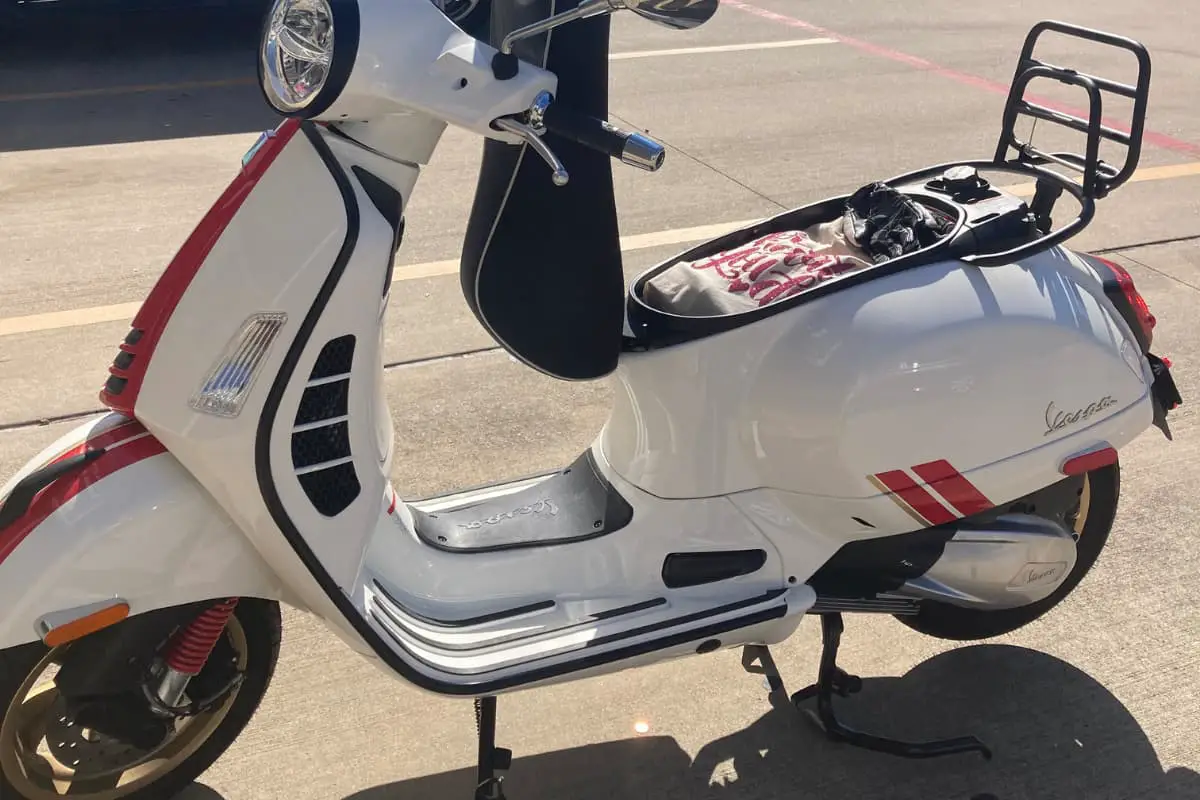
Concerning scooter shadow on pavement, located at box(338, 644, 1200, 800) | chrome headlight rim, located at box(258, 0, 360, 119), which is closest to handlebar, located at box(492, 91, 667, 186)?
chrome headlight rim, located at box(258, 0, 360, 119)

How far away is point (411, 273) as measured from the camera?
4.92 m

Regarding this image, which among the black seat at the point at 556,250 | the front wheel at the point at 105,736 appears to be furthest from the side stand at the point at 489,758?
the black seat at the point at 556,250

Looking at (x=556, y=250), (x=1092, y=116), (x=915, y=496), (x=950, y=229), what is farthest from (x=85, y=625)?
(x=1092, y=116)

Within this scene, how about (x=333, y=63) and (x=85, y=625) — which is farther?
(x=85, y=625)

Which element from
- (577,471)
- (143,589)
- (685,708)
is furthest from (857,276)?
(143,589)

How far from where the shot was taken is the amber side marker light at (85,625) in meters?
1.87

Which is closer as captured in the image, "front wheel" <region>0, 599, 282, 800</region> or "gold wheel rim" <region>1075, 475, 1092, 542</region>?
"front wheel" <region>0, 599, 282, 800</region>

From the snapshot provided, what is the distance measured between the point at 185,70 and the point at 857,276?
6712 millimetres

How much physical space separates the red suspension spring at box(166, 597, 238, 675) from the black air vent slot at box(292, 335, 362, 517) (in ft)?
0.79

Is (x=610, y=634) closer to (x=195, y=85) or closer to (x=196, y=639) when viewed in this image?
(x=196, y=639)

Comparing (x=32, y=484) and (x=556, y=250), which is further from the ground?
(x=556, y=250)

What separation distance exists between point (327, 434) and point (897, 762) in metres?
1.36

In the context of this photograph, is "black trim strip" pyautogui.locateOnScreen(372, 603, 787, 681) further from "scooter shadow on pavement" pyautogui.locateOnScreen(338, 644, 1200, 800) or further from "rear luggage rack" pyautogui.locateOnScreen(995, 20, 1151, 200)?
"rear luggage rack" pyautogui.locateOnScreen(995, 20, 1151, 200)

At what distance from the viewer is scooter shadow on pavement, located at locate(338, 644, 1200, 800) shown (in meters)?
2.50
